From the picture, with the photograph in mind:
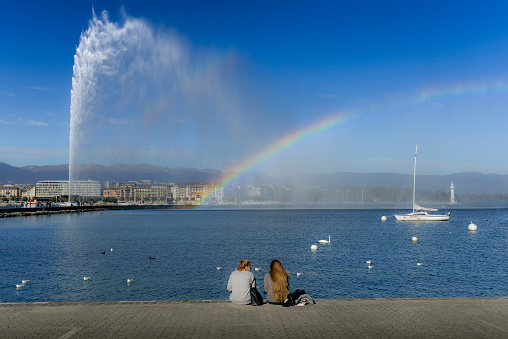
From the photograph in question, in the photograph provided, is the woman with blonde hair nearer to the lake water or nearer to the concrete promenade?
the concrete promenade

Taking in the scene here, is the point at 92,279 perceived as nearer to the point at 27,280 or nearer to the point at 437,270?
the point at 27,280

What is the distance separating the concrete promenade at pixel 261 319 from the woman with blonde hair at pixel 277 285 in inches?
10.8

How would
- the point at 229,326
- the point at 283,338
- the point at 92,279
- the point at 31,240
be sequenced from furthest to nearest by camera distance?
the point at 31,240 → the point at 92,279 → the point at 229,326 → the point at 283,338

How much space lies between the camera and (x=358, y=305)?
12.6 m

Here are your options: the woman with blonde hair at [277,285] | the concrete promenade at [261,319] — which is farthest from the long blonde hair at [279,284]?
the concrete promenade at [261,319]

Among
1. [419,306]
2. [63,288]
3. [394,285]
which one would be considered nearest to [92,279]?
[63,288]

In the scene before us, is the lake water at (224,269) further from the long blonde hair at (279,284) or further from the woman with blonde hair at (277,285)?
the long blonde hair at (279,284)

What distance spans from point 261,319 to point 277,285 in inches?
58.6

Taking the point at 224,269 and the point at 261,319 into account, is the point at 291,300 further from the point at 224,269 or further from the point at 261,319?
the point at 224,269

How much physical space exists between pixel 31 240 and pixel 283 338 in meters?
54.3

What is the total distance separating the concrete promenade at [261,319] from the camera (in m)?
10.0

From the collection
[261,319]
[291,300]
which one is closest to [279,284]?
[291,300]

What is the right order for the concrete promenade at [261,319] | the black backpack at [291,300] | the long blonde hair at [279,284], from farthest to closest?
the long blonde hair at [279,284] < the black backpack at [291,300] < the concrete promenade at [261,319]

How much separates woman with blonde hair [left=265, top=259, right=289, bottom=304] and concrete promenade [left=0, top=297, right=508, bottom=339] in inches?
10.8
